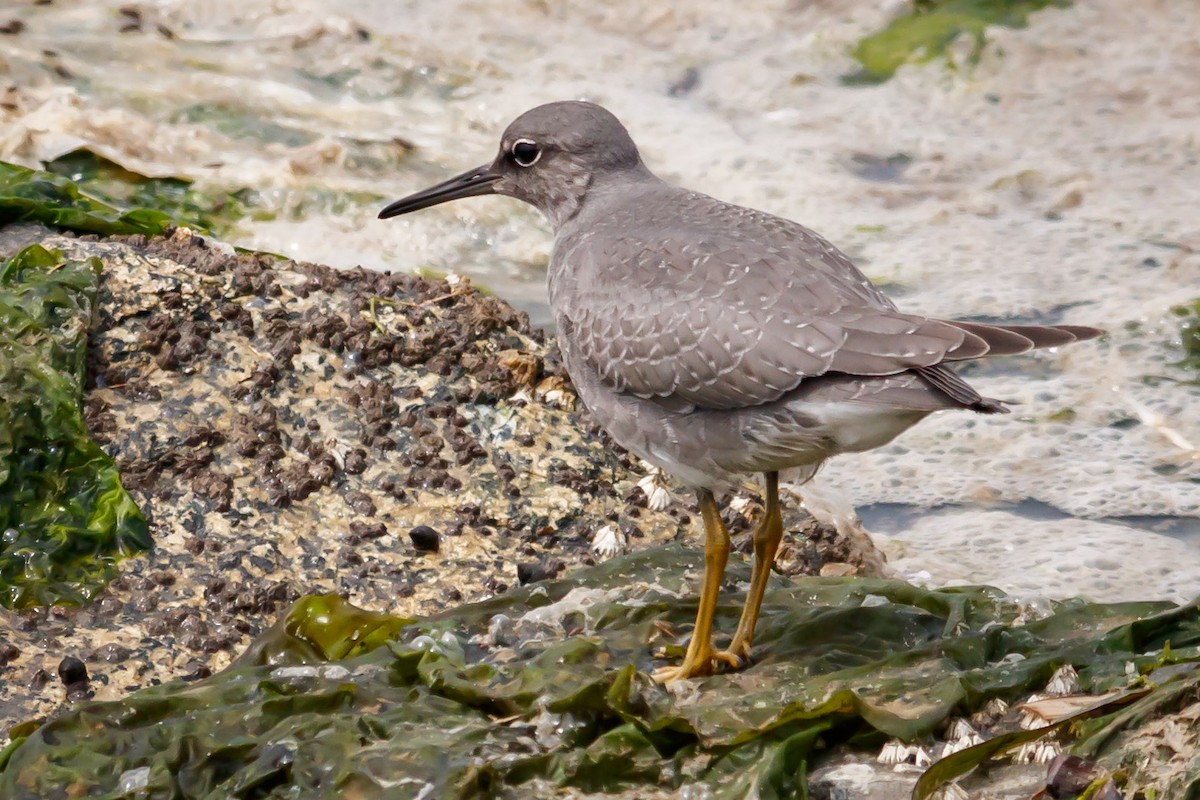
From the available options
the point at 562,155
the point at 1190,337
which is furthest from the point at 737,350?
the point at 1190,337

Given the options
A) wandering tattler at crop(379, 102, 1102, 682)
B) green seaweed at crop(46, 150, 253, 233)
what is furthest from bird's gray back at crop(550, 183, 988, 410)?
green seaweed at crop(46, 150, 253, 233)

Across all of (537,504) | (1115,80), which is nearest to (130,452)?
(537,504)

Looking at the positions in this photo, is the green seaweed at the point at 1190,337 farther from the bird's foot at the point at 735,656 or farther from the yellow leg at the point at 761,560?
the bird's foot at the point at 735,656

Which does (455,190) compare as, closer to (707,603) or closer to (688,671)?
(707,603)

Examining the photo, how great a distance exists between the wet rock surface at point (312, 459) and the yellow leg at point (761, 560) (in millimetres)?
645

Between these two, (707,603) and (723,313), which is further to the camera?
(707,603)

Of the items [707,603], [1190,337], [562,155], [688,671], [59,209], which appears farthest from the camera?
[1190,337]

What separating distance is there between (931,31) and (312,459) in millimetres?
6432

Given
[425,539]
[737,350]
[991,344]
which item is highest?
[991,344]

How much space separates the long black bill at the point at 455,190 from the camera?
5215 millimetres

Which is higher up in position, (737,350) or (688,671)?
(737,350)

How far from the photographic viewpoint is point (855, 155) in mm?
8742

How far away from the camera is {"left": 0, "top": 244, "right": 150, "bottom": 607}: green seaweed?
14.0 ft

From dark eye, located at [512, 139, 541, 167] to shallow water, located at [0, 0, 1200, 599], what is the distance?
205 centimetres
